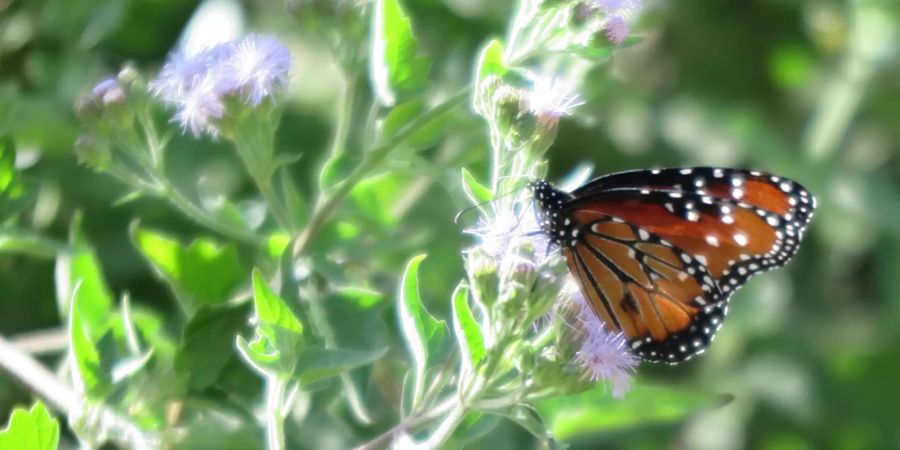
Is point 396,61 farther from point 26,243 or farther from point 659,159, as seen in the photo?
point 659,159

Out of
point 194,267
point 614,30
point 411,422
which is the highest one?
point 614,30

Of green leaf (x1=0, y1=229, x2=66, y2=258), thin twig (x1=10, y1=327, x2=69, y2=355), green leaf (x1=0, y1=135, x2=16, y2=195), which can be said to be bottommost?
thin twig (x1=10, y1=327, x2=69, y2=355)

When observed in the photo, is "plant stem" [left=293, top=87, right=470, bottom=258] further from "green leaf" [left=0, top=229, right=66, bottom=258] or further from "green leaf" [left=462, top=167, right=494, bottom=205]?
"green leaf" [left=0, top=229, right=66, bottom=258]

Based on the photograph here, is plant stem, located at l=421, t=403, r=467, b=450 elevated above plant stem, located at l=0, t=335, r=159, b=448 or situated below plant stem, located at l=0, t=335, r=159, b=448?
above

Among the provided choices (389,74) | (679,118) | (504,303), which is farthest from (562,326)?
(679,118)

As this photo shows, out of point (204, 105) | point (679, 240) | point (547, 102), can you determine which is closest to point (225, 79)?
point (204, 105)

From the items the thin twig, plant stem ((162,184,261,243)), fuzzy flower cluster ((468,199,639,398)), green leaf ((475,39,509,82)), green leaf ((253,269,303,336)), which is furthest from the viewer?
the thin twig

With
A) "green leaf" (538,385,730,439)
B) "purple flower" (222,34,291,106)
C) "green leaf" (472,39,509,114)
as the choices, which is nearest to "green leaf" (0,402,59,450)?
"purple flower" (222,34,291,106)
